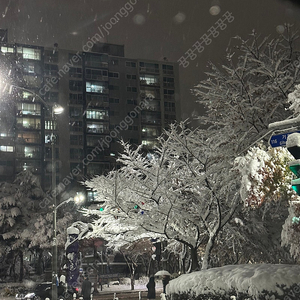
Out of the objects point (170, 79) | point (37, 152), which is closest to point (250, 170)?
point (37, 152)

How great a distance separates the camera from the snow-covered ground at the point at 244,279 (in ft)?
33.4

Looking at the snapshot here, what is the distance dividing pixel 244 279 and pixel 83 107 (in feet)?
254

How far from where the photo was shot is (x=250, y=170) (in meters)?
12.3

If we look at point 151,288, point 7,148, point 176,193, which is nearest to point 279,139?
point 176,193

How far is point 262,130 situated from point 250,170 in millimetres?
5180

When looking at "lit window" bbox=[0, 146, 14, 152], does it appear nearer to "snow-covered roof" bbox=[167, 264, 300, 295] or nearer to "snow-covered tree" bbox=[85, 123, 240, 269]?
"snow-covered tree" bbox=[85, 123, 240, 269]

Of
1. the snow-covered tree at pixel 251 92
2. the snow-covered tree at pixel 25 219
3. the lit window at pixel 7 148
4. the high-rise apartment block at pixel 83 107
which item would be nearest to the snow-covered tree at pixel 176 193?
the snow-covered tree at pixel 251 92

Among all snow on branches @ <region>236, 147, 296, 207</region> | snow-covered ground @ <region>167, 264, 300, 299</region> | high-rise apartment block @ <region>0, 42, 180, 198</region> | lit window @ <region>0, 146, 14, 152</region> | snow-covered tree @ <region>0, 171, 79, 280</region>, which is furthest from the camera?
high-rise apartment block @ <region>0, 42, 180, 198</region>

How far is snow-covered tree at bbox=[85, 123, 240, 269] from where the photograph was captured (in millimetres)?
17375

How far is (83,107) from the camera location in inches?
3386

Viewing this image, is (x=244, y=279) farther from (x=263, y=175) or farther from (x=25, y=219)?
(x=25, y=219)

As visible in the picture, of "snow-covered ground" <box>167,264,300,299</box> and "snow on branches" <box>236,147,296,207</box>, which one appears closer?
"snow-covered ground" <box>167,264,300,299</box>

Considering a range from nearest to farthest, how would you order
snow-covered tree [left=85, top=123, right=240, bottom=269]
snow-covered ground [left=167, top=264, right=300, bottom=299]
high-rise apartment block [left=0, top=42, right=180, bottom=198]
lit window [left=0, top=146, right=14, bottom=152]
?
snow-covered ground [left=167, top=264, right=300, bottom=299] < snow-covered tree [left=85, top=123, right=240, bottom=269] < lit window [left=0, top=146, right=14, bottom=152] < high-rise apartment block [left=0, top=42, right=180, bottom=198]

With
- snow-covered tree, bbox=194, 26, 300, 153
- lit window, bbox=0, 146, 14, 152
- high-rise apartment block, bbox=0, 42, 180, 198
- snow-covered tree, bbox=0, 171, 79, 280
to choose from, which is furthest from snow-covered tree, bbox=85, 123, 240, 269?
lit window, bbox=0, 146, 14, 152
